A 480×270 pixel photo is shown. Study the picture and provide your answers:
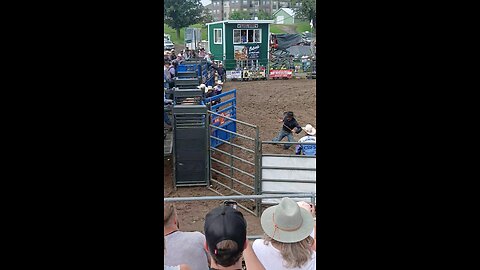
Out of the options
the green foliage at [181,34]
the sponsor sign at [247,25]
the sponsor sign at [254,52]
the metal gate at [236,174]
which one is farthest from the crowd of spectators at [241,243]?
the green foliage at [181,34]

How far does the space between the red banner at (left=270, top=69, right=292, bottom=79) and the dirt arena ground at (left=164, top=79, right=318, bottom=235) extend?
50 centimetres

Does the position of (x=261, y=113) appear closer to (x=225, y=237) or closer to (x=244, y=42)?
(x=244, y=42)

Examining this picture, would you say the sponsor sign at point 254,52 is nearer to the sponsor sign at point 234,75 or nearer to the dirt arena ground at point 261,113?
the sponsor sign at point 234,75

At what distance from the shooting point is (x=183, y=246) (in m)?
2.41

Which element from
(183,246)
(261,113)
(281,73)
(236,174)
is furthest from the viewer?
(281,73)

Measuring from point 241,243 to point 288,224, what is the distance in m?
0.28

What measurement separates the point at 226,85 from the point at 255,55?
398 cm

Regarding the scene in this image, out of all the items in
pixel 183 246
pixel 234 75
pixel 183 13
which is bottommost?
pixel 183 246

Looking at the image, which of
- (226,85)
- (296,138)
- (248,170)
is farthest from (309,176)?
(226,85)

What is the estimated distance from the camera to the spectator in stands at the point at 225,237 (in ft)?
6.85

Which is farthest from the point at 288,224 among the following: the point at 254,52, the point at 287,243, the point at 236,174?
the point at 254,52

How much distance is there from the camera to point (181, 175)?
7859 millimetres

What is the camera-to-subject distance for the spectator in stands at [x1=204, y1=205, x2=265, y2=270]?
6.85 ft

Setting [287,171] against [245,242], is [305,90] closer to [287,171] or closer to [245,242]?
[287,171]
